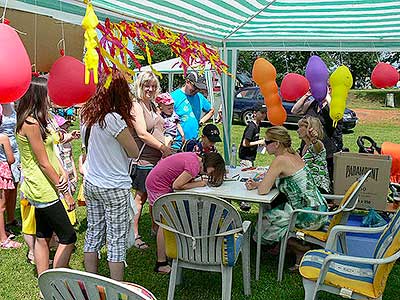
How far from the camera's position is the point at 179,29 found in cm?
424

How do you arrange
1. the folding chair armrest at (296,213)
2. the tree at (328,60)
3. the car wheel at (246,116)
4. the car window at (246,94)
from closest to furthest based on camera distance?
1. the folding chair armrest at (296,213)
2. the tree at (328,60)
3. the car wheel at (246,116)
4. the car window at (246,94)

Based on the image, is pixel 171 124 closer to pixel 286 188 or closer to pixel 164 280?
pixel 286 188

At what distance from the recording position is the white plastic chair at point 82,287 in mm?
1500

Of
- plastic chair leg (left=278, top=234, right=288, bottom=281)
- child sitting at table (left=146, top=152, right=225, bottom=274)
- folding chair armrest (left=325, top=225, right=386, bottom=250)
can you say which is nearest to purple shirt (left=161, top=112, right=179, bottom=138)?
child sitting at table (left=146, top=152, right=225, bottom=274)

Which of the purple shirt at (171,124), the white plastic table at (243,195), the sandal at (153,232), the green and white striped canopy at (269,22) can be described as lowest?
the sandal at (153,232)

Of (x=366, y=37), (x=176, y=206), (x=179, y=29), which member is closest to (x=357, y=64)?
(x=366, y=37)

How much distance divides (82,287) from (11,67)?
30.8 inches

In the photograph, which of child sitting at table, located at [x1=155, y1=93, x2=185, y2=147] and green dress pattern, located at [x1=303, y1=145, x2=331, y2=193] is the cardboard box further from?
child sitting at table, located at [x1=155, y1=93, x2=185, y2=147]

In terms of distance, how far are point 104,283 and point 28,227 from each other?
182cm

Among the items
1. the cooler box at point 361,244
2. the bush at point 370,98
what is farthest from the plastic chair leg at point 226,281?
the bush at point 370,98

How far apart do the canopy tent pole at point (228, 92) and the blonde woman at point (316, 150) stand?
1638 mm

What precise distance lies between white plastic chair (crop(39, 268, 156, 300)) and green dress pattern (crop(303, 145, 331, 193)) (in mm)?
2958

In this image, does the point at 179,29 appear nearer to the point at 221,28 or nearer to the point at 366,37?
the point at 221,28

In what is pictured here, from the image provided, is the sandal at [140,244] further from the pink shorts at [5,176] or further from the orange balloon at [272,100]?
the orange balloon at [272,100]
